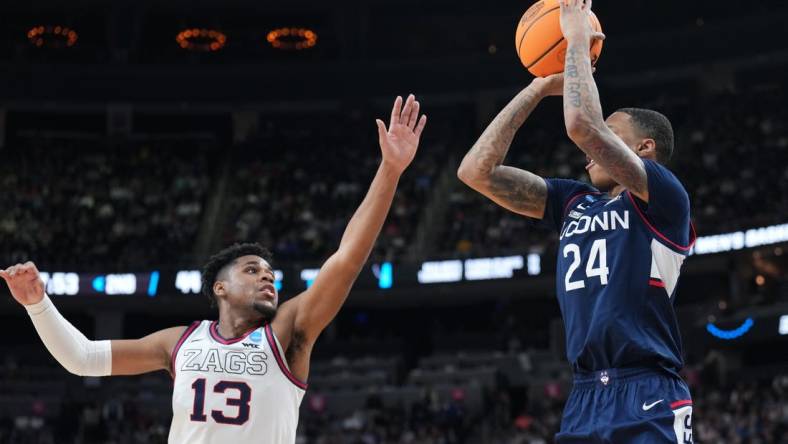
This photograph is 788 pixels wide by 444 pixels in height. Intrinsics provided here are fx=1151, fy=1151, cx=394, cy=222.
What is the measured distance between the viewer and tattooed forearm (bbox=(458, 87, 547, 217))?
5.30m

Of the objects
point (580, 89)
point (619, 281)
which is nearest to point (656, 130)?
point (580, 89)

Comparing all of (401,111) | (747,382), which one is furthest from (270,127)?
(401,111)

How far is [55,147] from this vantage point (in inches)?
1361

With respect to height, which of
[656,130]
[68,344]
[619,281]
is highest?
[656,130]

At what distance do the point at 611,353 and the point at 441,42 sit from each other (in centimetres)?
3205

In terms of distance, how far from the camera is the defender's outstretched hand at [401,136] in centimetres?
502

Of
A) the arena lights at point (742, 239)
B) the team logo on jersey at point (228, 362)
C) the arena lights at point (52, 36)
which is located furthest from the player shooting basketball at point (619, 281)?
the arena lights at point (52, 36)

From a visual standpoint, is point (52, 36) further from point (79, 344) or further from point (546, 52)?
point (546, 52)

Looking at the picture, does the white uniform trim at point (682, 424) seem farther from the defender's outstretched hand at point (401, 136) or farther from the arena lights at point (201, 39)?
the arena lights at point (201, 39)

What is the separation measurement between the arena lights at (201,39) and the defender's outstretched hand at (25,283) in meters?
31.9

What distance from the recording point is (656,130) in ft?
16.3

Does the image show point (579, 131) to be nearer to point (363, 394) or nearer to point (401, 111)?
point (401, 111)

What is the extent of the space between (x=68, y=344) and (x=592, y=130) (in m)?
2.47

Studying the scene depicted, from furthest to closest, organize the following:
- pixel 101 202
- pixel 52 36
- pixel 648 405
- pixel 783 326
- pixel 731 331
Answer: pixel 52 36 < pixel 101 202 < pixel 731 331 < pixel 783 326 < pixel 648 405
